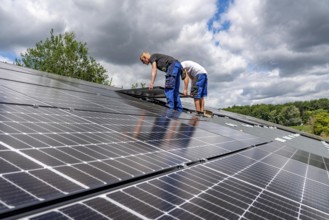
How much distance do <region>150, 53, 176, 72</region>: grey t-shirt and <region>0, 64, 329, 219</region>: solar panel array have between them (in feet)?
23.7

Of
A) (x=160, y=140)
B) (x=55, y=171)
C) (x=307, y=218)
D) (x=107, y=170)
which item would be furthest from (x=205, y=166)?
(x=55, y=171)

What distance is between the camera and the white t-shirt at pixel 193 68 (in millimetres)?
13706

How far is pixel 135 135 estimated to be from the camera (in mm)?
4996

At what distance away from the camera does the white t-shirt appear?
45.0 feet

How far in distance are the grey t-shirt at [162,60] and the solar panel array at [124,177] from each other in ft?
23.7

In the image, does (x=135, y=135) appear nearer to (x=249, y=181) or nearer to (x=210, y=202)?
(x=249, y=181)

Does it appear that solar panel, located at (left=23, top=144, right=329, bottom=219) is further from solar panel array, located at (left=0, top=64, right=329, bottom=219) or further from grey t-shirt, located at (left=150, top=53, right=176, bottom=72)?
grey t-shirt, located at (left=150, top=53, right=176, bottom=72)

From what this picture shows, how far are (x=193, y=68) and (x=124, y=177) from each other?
36.7ft

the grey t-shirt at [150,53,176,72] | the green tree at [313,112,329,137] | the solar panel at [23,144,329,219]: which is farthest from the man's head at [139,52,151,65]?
the green tree at [313,112,329,137]

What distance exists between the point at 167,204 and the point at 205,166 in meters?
1.75

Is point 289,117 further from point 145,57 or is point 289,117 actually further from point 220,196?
point 220,196

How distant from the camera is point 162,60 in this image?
1257 centimetres

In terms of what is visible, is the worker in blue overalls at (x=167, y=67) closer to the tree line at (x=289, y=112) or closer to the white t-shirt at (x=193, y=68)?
the white t-shirt at (x=193, y=68)

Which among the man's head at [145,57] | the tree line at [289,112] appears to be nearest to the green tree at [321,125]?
the tree line at [289,112]
